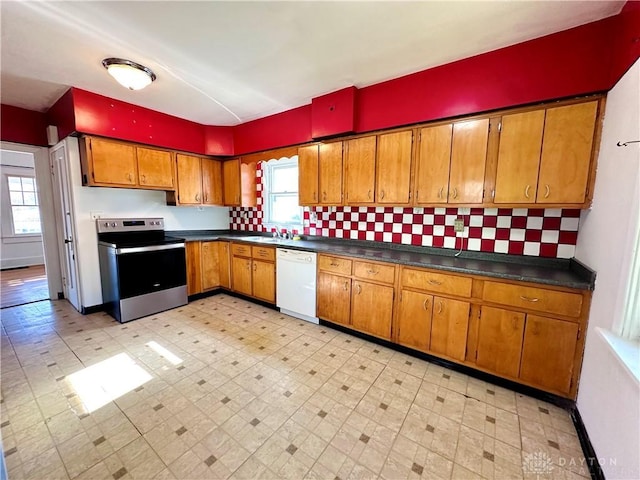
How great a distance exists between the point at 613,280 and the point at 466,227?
113 cm

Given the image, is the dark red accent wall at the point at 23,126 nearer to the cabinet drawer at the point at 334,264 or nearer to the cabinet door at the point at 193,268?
the cabinet door at the point at 193,268

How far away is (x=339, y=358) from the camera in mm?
2332

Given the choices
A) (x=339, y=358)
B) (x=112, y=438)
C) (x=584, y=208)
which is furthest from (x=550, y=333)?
(x=112, y=438)

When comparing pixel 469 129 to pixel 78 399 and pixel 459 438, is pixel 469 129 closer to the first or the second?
pixel 459 438

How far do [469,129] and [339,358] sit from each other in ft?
7.52

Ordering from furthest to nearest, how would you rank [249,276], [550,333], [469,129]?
[249,276]
[469,129]
[550,333]

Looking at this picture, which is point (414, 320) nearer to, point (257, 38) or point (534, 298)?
point (534, 298)

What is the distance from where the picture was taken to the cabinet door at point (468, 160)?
2.06 m

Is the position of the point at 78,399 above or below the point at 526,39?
below

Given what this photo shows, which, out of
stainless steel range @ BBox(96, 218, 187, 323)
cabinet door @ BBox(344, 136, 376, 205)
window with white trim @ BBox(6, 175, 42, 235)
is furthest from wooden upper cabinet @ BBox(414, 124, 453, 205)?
window with white trim @ BBox(6, 175, 42, 235)

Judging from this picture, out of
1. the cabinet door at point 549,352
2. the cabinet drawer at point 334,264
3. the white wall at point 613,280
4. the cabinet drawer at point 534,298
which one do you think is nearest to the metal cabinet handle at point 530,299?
the cabinet drawer at point 534,298

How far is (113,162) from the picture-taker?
2977 millimetres

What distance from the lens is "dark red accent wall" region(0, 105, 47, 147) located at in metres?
3.01

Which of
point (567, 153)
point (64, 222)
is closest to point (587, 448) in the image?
point (567, 153)
